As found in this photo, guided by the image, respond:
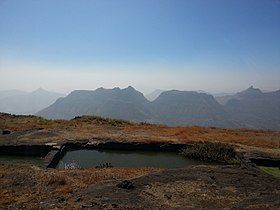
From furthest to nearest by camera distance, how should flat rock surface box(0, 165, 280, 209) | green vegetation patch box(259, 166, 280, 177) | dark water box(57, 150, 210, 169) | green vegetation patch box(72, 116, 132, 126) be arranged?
green vegetation patch box(72, 116, 132, 126), dark water box(57, 150, 210, 169), green vegetation patch box(259, 166, 280, 177), flat rock surface box(0, 165, 280, 209)

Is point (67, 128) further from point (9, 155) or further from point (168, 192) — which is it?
point (168, 192)

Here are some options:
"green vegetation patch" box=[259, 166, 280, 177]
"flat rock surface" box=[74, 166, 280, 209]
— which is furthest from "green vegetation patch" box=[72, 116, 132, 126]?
"flat rock surface" box=[74, 166, 280, 209]

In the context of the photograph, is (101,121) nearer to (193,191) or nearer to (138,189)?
(138,189)

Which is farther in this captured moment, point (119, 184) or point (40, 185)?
point (40, 185)

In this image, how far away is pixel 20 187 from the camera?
1474 cm

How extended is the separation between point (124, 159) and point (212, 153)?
242 inches

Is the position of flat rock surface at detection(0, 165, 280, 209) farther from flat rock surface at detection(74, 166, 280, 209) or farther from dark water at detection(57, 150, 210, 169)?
dark water at detection(57, 150, 210, 169)

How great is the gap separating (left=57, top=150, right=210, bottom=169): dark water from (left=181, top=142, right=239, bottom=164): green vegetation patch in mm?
667

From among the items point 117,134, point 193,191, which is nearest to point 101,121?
point 117,134

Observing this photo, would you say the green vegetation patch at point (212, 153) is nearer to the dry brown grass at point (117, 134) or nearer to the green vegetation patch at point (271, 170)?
the green vegetation patch at point (271, 170)

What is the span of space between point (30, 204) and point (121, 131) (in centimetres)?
1875

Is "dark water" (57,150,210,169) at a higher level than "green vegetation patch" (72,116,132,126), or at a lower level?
lower

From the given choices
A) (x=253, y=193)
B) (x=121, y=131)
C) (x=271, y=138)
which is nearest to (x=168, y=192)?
(x=253, y=193)

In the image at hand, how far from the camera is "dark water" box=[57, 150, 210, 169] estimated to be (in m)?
21.5
